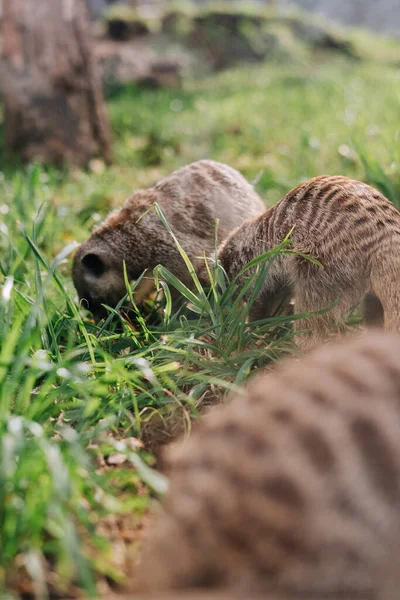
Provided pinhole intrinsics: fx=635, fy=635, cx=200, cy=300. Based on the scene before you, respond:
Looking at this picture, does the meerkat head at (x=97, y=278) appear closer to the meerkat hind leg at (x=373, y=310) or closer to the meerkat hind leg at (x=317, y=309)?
the meerkat hind leg at (x=317, y=309)

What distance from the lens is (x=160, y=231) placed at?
323 cm

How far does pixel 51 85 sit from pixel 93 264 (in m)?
3.22

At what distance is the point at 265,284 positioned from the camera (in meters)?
2.69

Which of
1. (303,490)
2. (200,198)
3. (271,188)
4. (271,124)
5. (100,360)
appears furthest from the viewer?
(271,124)

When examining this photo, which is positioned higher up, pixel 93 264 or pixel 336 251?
pixel 336 251

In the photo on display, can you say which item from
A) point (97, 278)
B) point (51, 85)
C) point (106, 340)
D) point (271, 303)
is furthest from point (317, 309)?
point (51, 85)

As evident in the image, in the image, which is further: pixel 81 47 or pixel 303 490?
pixel 81 47

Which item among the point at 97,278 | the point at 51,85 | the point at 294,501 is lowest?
the point at 97,278

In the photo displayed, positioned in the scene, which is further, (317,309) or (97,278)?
(97,278)

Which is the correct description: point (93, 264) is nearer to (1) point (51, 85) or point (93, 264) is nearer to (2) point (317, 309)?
(2) point (317, 309)

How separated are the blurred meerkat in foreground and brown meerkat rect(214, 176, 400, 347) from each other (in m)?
0.97

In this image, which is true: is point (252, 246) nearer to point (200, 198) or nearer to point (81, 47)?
point (200, 198)

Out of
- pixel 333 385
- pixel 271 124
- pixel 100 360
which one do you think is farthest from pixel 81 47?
pixel 333 385

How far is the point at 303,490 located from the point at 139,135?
5838 mm
